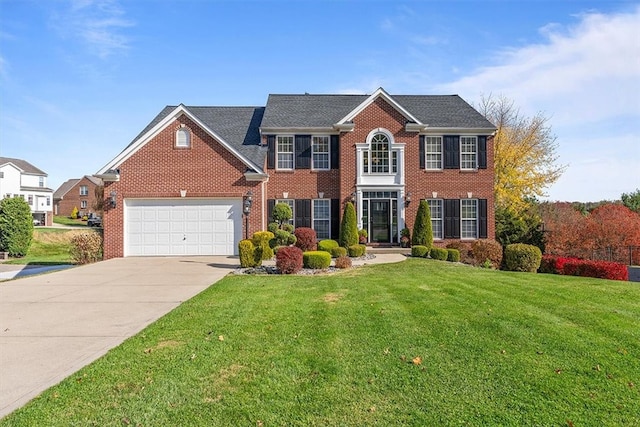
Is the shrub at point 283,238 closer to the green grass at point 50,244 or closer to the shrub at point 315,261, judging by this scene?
the shrub at point 315,261

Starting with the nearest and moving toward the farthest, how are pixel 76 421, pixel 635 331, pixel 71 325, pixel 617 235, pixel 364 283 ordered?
pixel 76 421 → pixel 635 331 → pixel 71 325 → pixel 364 283 → pixel 617 235

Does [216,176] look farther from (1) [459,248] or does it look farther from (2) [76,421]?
(2) [76,421]

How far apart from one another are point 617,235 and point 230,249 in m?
19.0

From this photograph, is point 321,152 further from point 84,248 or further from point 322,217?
point 84,248

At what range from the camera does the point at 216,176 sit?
1769 centimetres

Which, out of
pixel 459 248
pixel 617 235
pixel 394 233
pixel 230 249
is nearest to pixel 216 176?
pixel 230 249

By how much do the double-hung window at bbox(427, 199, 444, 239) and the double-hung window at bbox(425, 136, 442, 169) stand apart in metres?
1.84

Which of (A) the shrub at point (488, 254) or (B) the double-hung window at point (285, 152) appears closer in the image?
(A) the shrub at point (488, 254)

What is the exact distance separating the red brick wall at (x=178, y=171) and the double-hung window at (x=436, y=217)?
9.38m

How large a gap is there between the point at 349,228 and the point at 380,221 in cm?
278

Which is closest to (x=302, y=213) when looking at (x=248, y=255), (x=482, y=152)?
(x=248, y=255)

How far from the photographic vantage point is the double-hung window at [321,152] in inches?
811

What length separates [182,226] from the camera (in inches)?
702

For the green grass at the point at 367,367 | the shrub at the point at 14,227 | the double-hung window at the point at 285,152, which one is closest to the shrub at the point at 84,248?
the shrub at the point at 14,227
